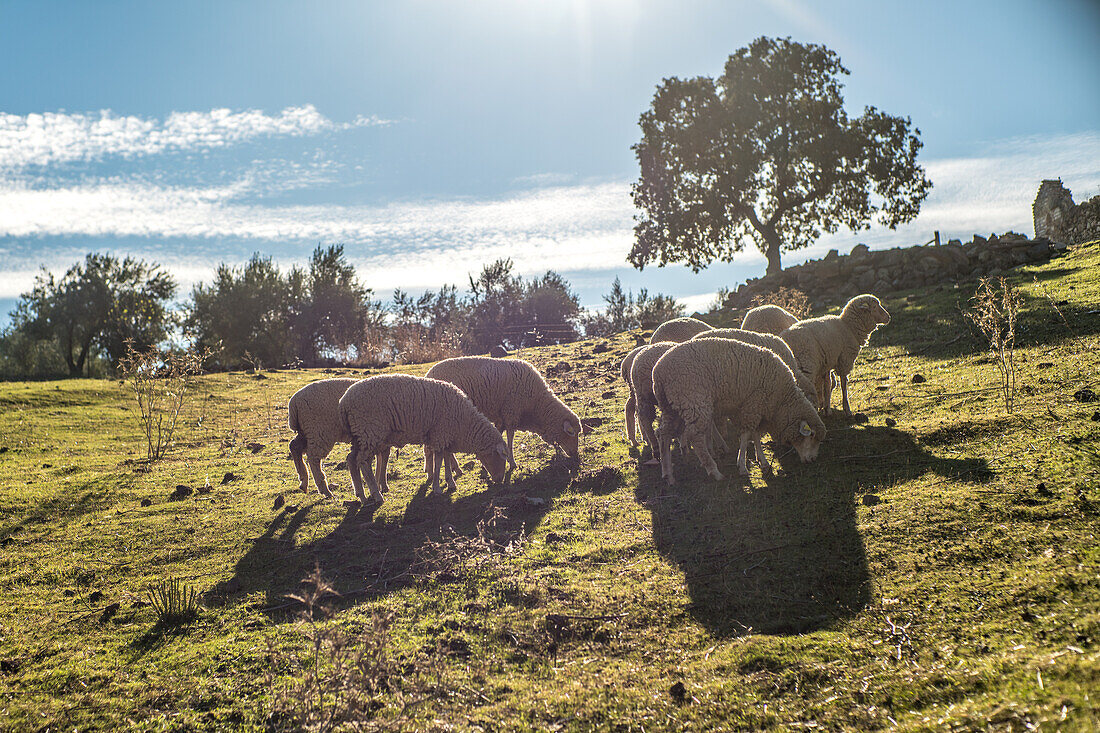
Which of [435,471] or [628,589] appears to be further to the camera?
[435,471]

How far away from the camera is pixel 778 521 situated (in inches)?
274

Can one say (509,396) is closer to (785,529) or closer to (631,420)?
(631,420)

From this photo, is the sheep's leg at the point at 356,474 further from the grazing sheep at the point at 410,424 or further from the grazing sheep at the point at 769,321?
the grazing sheep at the point at 769,321

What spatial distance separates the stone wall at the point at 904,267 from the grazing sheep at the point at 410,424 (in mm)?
17020

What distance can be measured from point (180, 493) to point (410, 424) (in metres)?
4.27

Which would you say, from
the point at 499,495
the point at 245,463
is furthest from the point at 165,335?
the point at 499,495

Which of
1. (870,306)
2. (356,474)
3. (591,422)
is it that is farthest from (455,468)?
(870,306)

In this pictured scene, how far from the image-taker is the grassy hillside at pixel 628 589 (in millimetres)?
4215

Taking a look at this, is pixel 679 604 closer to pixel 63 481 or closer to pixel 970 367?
pixel 970 367

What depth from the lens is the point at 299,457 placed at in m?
10.7

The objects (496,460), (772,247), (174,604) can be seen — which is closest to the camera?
(174,604)

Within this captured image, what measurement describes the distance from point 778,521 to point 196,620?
19.1ft

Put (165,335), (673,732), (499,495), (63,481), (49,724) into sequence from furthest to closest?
1. (165,335)
2. (63,481)
3. (499,495)
4. (49,724)
5. (673,732)

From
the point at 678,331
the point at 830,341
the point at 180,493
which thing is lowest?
the point at 180,493
